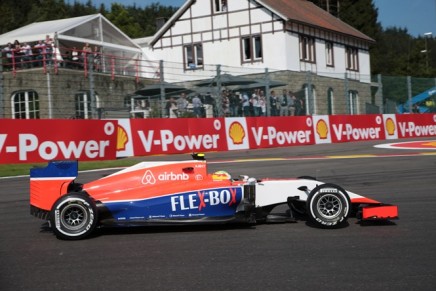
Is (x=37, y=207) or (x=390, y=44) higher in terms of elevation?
(x=390, y=44)

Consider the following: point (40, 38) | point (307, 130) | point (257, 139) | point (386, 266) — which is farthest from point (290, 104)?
point (386, 266)

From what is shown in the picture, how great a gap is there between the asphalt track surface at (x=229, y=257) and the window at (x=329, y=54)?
33600 mm

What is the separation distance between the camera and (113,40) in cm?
3656

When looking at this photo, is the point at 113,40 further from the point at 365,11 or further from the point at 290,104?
the point at 365,11

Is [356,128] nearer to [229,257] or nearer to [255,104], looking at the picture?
[255,104]

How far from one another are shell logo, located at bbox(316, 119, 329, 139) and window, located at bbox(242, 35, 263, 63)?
1358cm

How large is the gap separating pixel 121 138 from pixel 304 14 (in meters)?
25.3

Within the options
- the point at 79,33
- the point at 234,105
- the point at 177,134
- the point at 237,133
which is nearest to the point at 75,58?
the point at 177,134

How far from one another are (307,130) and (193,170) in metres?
17.1

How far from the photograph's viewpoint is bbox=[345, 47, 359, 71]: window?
142ft

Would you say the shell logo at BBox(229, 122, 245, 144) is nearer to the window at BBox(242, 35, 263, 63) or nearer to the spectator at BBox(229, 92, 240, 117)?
the spectator at BBox(229, 92, 240, 117)

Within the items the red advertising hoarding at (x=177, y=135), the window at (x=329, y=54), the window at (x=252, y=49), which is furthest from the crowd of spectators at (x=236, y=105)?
the window at (x=329, y=54)

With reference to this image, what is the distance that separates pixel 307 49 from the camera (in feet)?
124

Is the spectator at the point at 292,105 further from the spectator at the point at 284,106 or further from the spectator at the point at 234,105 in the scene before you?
the spectator at the point at 234,105
